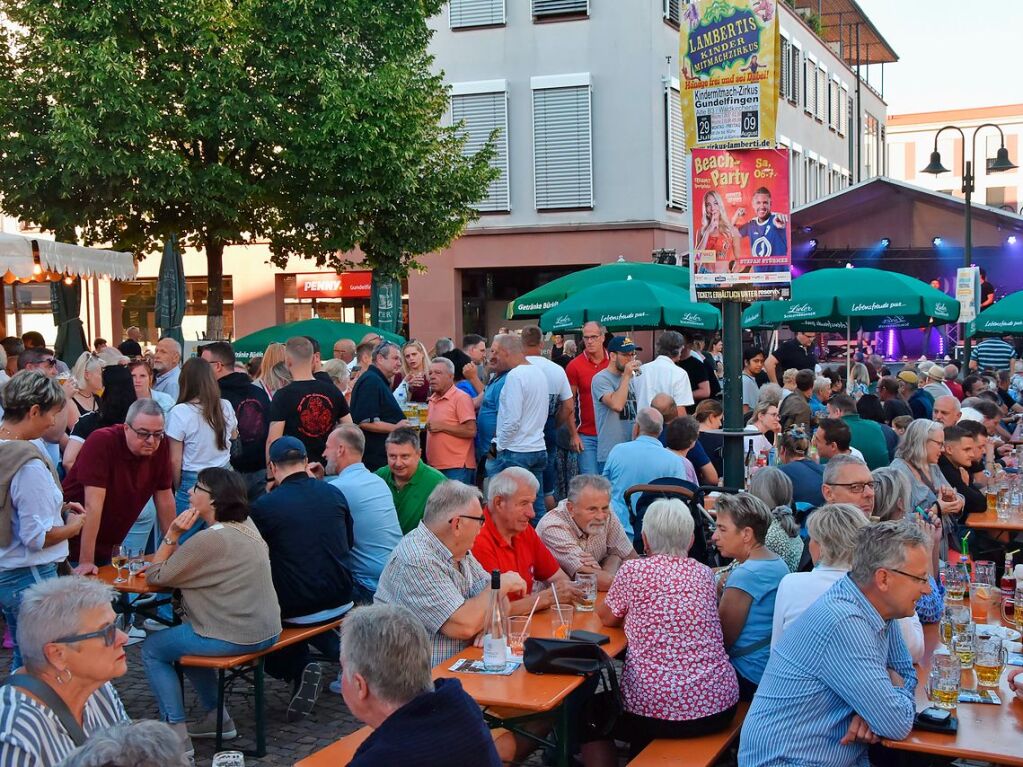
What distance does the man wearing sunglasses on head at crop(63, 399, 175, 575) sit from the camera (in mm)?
6605

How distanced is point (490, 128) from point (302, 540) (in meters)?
20.2

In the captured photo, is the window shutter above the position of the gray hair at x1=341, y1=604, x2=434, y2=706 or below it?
above

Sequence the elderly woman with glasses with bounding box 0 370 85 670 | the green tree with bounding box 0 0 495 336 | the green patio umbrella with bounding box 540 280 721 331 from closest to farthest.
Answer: the elderly woman with glasses with bounding box 0 370 85 670
the green patio umbrella with bounding box 540 280 721 331
the green tree with bounding box 0 0 495 336

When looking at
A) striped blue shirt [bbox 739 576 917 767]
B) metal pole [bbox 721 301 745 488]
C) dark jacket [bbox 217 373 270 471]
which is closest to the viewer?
striped blue shirt [bbox 739 576 917 767]

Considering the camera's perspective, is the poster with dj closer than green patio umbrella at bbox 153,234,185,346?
Yes

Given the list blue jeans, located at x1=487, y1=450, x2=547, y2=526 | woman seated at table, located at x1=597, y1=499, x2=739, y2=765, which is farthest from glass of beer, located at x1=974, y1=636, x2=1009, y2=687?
blue jeans, located at x1=487, y1=450, x2=547, y2=526

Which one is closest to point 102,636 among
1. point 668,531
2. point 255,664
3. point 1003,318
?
point 255,664

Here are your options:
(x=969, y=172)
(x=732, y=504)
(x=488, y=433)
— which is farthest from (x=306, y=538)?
(x=969, y=172)

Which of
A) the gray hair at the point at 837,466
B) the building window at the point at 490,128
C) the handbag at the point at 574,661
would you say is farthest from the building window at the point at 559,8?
the handbag at the point at 574,661

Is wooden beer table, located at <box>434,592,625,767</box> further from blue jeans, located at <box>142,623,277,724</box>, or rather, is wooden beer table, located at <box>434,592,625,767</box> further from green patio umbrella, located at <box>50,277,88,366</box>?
green patio umbrella, located at <box>50,277,88,366</box>

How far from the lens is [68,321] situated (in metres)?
13.4

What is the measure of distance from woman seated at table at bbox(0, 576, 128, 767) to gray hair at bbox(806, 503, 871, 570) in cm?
273

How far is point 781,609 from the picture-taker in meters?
4.54

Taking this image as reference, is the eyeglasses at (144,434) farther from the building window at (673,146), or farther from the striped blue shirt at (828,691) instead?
the building window at (673,146)
